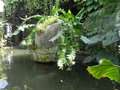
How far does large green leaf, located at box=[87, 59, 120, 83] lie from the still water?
101 inches

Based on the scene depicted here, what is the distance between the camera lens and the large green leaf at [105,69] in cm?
104

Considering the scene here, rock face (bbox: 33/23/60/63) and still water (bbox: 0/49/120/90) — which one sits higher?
rock face (bbox: 33/23/60/63)

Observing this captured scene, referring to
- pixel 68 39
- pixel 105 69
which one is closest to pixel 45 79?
pixel 68 39

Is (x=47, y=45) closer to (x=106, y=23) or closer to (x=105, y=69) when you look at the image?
(x=106, y=23)

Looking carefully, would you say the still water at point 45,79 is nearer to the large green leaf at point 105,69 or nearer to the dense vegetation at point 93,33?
the dense vegetation at point 93,33

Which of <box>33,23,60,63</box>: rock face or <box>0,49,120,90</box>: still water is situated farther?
<box>33,23,60,63</box>: rock face

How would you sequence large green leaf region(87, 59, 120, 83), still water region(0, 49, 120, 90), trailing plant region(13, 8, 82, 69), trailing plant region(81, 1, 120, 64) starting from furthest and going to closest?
trailing plant region(13, 8, 82, 69)
still water region(0, 49, 120, 90)
trailing plant region(81, 1, 120, 64)
large green leaf region(87, 59, 120, 83)

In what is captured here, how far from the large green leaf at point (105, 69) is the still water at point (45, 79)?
2.56m

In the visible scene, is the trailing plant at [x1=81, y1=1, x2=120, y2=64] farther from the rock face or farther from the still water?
the rock face

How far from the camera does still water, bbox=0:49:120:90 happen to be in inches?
147

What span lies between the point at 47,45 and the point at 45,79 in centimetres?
146

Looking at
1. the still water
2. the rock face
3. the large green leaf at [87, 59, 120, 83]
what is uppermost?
the large green leaf at [87, 59, 120, 83]

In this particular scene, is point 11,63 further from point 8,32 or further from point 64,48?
point 8,32

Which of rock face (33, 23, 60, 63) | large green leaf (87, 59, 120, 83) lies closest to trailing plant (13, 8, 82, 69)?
rock face (33, 23, 60, 63)
